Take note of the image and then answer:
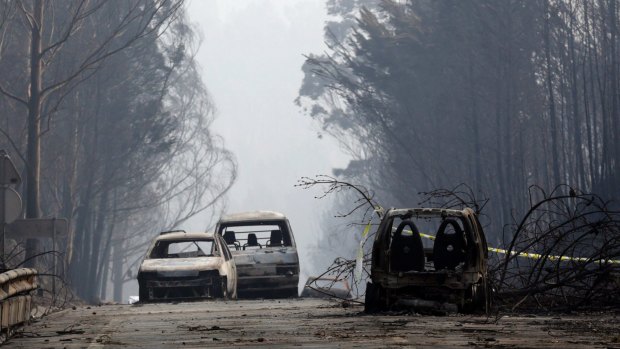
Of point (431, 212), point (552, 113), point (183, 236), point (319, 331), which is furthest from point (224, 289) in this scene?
point (552, 113)

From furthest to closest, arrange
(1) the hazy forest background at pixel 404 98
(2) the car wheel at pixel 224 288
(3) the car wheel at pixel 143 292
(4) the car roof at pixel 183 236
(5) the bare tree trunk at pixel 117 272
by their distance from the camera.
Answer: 1. (5) the bare tree trunk at pixel 117 272
2. (1) the hazy forest background at pixel 404 98
3. (4) the car roof at pixel 183 236
4. (2) the car wheel at pixel 224 288
5. (3) the car wheel at pixel 143 292

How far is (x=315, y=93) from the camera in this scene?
76.0 m

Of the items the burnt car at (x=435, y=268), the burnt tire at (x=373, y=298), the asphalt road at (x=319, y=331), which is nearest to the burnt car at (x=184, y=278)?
the asphalt road at (x=319, y=331)

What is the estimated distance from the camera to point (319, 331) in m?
14.4

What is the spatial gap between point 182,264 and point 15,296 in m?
11.1

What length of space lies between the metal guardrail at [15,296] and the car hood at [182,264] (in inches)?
353

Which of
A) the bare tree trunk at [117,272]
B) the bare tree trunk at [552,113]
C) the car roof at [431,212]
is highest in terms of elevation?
the bare tree trunk at [552,113]

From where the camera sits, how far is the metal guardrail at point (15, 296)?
14.3 meters

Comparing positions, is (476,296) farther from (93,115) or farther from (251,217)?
(93,115)

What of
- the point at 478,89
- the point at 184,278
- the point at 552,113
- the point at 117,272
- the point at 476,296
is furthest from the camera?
the point at 117,272

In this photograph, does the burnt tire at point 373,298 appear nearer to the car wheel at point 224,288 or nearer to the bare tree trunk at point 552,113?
the car wheel at point 224,288

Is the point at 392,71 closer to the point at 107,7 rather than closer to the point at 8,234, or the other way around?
the point at 107,7

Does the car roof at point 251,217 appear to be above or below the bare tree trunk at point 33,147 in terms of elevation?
below

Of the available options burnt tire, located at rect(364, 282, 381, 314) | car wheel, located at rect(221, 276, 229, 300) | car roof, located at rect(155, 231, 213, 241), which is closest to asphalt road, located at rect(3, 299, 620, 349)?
burnt tire, located at rect(364, 282, 381, 314)
